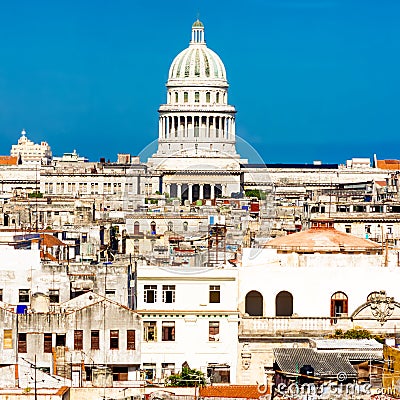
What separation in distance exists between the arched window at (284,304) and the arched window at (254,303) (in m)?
0.35

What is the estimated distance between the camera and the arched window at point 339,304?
4069cm

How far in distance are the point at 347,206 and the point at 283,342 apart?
53.1 m

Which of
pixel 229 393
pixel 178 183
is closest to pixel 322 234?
pixel 229 393

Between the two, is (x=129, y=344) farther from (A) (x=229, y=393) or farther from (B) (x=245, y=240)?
(B) (x=245, y=240)

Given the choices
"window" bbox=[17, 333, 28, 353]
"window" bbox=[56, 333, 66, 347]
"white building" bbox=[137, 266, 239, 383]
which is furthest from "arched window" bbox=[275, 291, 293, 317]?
"window" bbox=[17, 333, 28, 353]

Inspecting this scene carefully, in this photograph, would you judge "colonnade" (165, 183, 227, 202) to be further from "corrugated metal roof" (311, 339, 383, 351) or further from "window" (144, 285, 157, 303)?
"corrugated metal roof" (311, 339, 383, 351)

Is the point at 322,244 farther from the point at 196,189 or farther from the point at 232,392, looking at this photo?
the point at 196,189

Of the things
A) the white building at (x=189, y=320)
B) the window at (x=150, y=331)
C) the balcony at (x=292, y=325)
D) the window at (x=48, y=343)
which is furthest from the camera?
the balcony at (x=292, y=325)

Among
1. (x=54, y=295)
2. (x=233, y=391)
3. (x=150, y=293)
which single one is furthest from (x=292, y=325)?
(x=233, y=391)

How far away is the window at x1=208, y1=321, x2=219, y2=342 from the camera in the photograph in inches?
1495

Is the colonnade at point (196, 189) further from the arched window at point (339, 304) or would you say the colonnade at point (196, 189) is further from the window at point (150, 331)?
the window at point (150, 331)

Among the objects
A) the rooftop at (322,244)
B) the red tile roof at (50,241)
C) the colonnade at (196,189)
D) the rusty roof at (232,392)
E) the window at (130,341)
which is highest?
the colonnade at (196,189)

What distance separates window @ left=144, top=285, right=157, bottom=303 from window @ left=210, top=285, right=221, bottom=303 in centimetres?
113

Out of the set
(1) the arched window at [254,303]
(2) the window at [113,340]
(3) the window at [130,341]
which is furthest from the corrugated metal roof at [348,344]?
(1) the arched window at [254,303]
